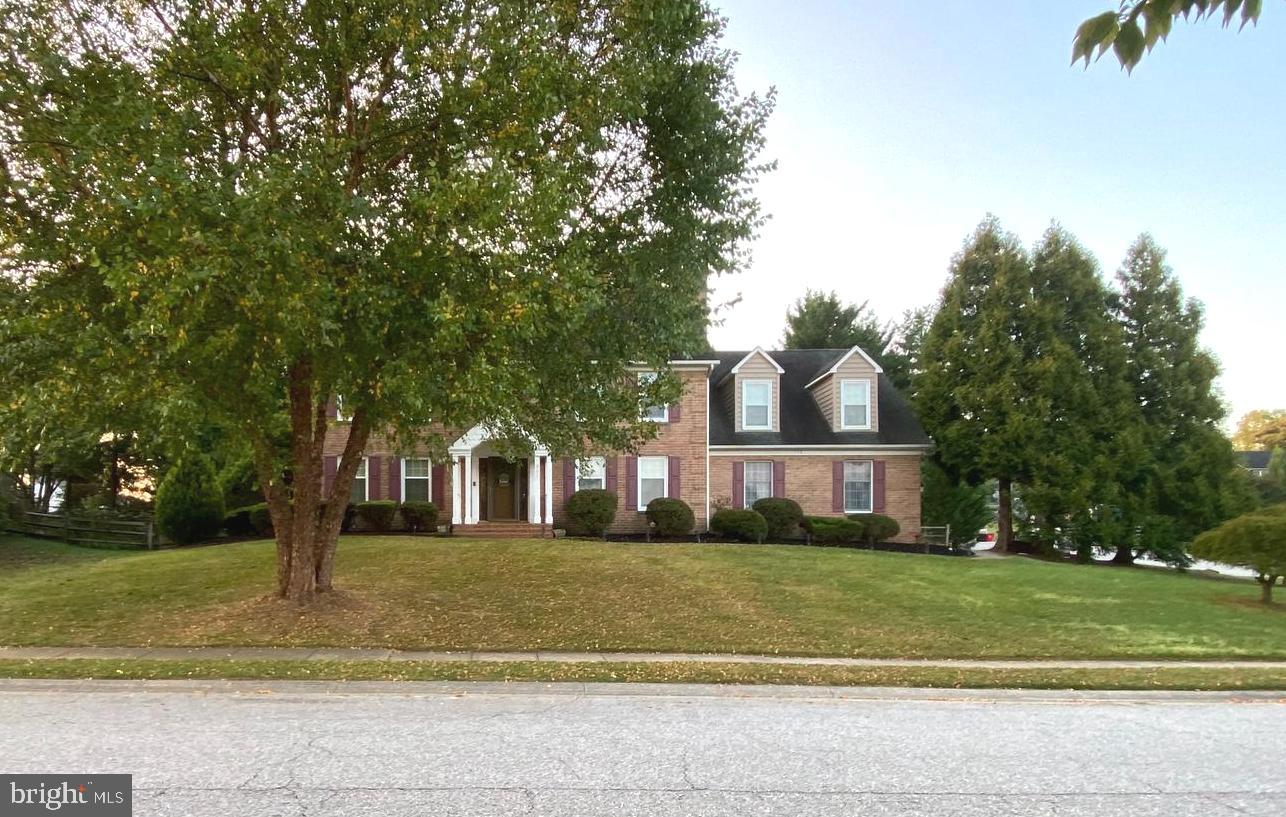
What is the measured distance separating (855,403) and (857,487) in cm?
275

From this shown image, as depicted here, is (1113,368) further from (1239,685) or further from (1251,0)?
(1251,0)

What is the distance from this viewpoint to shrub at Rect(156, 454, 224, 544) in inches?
840

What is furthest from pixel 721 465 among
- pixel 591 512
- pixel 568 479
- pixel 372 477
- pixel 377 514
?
pixel 372 477

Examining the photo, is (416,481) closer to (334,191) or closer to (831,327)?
(334,191)

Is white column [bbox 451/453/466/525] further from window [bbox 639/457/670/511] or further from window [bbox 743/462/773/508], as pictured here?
window [bbox 743/462/773/508]

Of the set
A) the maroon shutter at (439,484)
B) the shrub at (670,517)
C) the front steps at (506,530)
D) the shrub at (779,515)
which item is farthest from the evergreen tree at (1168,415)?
the maroon shutter at (439,484)

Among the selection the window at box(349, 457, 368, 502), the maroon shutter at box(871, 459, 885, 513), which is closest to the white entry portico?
the window at box(349, 457, 368, 502)

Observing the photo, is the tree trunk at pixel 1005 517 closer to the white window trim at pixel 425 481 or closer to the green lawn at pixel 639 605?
the green lawn at pixel 639 605

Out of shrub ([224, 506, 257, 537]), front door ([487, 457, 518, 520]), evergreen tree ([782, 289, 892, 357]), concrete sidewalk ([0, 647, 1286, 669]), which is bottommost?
concrete sidewalk ([0, 647, 1286, 669])

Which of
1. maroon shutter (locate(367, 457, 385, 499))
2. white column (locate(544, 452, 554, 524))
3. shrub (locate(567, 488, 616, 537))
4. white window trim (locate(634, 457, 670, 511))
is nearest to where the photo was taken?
shrub (locate(567, 488, 616, 537))

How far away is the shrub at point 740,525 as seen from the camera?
74.9 ft

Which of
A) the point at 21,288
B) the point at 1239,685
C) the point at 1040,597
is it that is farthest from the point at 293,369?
the point at 1040,597

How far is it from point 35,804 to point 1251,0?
21.8 feet

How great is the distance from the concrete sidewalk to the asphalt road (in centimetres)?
139
